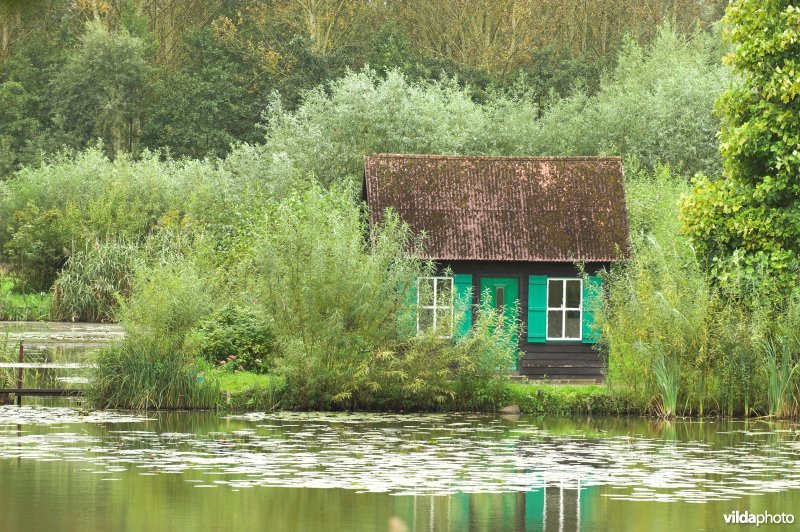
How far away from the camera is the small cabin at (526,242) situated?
31.6 metres

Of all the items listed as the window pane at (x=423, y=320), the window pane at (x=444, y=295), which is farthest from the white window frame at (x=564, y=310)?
the window pane at (x=423, y=320)

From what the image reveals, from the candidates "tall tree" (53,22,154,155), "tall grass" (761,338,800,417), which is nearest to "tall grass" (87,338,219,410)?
"tall grass" (761,338,800,417)

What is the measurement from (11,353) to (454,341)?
9509mm

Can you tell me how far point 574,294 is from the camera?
3212 centimetres

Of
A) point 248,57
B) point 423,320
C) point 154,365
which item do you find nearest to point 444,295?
point 423,320

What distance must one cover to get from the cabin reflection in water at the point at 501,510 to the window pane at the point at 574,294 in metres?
15.0

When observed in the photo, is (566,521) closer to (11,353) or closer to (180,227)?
(11,353)

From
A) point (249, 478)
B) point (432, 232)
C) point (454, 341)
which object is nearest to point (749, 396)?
point (454, 341)

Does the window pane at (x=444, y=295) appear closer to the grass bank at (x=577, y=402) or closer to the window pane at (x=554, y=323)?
the grass bank at (x=577, y=402)

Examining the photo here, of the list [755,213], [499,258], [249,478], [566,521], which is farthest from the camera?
[499,258]

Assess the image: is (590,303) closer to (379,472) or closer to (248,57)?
(379,472)

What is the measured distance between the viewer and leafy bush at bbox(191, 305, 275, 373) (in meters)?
29.3

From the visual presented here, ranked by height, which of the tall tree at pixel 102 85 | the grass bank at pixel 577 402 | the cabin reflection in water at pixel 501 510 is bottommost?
the cabin reflection in water at pixel 501 510

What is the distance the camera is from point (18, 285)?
162 feet
